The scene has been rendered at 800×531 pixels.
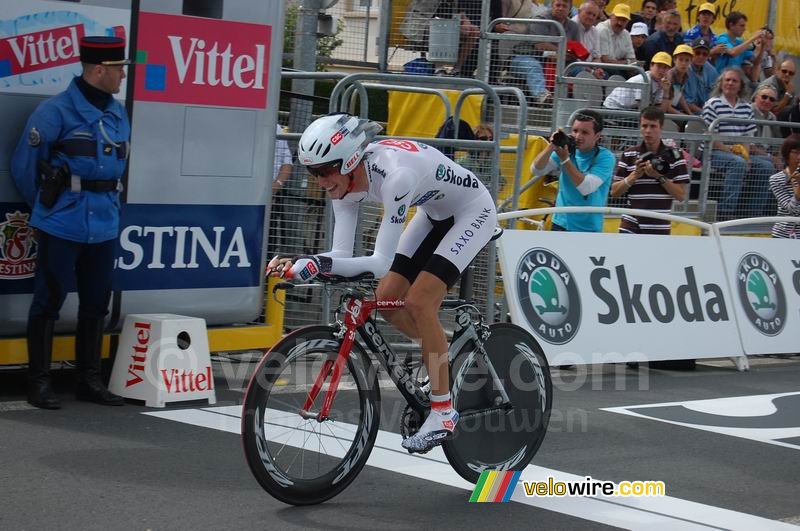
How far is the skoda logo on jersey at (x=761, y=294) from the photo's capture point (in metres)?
11.6

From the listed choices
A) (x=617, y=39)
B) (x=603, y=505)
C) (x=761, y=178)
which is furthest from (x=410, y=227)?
(x=617, y=39)

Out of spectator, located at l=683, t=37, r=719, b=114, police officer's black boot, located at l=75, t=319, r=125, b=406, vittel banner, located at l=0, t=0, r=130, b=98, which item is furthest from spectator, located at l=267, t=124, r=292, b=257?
spectator, located at l=683, t=37, r=719, b=114

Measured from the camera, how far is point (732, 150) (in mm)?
14609

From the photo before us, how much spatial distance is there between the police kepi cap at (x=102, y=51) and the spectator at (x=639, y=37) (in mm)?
10346

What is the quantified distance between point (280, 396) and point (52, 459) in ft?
5.18

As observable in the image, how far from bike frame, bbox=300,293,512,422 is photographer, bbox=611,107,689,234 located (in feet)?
16.5

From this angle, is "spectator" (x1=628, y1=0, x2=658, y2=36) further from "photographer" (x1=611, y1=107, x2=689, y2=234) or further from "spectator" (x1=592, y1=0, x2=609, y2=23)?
"photographer" (x1=611, y1=107, x2=689, y2=234)

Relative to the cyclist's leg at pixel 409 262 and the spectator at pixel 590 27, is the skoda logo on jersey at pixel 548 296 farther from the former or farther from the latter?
the spectator at pixel 590 27

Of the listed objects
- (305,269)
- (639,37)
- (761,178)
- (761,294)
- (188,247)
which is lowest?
(761,294)

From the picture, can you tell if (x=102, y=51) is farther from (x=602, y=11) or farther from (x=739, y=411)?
(x=602, y=11)

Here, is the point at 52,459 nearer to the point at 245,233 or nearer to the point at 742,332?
the point at 245,233

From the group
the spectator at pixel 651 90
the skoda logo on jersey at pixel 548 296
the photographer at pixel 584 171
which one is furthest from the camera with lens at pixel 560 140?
the spectator at pixel 651 90

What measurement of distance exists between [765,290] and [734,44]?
721cm

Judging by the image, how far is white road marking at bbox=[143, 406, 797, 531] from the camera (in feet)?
19.8
